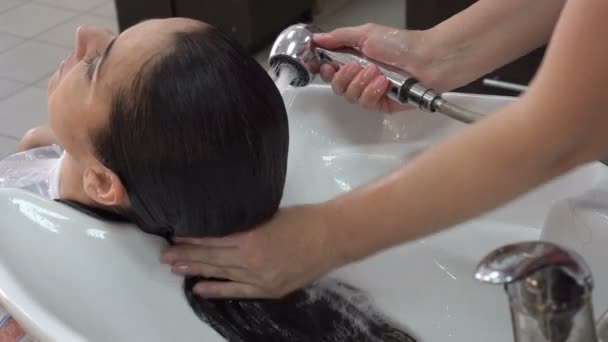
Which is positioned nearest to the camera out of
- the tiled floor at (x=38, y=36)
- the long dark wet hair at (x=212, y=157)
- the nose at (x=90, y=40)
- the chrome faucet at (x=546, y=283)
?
the chrome faucet at (x=546, y=283)

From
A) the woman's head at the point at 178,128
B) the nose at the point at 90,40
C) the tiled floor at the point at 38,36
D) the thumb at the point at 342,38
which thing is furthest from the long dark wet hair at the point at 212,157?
the tiled floor at the point at 38,36

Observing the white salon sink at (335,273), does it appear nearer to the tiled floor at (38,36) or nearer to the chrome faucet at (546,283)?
the chrome faucet at (546,283)

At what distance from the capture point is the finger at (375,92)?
905 millimetres

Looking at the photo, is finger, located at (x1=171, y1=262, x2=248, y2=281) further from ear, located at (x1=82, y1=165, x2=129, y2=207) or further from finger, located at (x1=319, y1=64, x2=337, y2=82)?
finger, located at (x1=319, y1=64, x2=337, y2=82)

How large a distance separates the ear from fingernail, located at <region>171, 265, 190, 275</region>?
0.08 metres

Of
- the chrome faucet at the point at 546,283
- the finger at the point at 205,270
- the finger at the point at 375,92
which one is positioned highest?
the chrome faucet at the point at 546,283

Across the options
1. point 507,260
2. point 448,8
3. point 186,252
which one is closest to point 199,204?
point 186,252

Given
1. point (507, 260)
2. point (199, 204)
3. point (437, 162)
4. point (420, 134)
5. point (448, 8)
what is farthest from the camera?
point (448, 8)

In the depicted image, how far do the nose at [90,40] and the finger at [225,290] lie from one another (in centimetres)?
25

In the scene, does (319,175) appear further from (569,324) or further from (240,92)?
(569,324)

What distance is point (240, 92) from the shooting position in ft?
2.38

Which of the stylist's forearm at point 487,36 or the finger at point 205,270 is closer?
the finger at point 205,270

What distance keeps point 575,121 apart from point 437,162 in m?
0.12

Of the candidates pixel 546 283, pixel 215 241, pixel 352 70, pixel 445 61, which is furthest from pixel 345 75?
pixel 546 283
